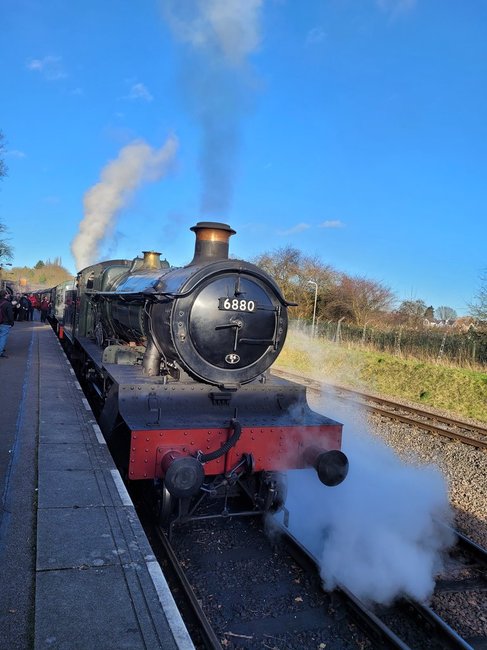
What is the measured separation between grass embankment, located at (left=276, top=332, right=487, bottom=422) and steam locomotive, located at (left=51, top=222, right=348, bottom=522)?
8.38 metres

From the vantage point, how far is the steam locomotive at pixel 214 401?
157 inches

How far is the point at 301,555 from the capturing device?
402 centimetres

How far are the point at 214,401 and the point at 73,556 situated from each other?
6.16 ft

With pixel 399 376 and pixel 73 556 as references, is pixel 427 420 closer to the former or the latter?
pixel 399 376

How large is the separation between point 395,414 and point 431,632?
7098mm

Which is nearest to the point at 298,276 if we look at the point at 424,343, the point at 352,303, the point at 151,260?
the point at 352,303

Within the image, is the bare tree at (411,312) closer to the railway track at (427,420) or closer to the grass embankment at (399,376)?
the grass embankment at (399,376)

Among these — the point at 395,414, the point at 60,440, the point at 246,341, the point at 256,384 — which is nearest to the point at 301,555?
the point at 256,384

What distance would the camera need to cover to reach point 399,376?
1423cm

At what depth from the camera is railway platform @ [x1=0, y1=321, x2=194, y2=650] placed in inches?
89.6

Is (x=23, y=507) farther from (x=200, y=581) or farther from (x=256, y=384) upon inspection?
(x=256, y=384)

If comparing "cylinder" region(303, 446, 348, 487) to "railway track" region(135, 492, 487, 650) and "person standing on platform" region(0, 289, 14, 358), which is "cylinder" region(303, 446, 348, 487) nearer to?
"railway track" region(135, 492, 487, 650)

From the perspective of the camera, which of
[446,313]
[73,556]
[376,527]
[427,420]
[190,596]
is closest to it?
[73,556]

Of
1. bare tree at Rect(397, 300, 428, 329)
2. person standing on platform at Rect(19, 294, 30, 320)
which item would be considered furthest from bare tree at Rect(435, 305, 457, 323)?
person standing on platform at Rect(19, 294, 30, 320)
